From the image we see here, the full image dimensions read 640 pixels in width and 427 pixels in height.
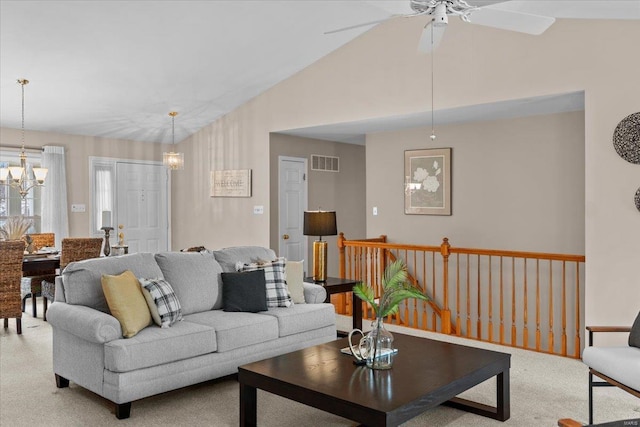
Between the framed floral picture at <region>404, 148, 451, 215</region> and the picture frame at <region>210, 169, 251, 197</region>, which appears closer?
the framed floral picture at <region>404, 148, 451, 215</region>

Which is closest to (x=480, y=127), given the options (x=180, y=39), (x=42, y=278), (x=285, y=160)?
(x=285, y=160)

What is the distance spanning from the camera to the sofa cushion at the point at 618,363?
2969 mm

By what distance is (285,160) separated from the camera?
7.82 meters

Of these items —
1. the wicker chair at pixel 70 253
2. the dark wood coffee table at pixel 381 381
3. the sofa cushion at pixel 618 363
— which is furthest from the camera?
the wicker chair at pixel 70 253

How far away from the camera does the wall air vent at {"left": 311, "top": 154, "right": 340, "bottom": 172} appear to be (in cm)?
832

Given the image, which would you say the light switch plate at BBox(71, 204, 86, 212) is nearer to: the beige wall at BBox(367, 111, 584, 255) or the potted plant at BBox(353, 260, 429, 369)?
the beige wall at BBox(367, 111, 584, 255)

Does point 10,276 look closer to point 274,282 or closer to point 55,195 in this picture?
point 55,195

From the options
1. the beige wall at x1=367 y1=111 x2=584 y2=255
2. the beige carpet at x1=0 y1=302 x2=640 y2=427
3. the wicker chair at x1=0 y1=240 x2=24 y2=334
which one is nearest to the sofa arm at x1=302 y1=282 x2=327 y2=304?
the beige carpet at x1=0 y1=302 x2=640 y2=427

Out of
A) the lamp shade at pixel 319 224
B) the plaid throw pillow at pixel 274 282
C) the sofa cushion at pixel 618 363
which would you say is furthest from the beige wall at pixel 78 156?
the sofa cushion at pixel 618 363

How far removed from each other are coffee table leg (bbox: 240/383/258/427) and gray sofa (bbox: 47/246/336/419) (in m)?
0.67

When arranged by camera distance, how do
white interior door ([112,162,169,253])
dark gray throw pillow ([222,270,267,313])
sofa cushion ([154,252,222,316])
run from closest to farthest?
sofa cushion ([154,252,222,316]), dark gray throw pillow ([222,270,267,313]), white interior door ([112,162,169,253])

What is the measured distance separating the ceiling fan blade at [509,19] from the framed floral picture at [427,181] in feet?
11.7

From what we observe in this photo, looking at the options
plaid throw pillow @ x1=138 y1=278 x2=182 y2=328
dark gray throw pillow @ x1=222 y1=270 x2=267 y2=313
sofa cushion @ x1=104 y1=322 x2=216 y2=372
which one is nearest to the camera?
sofa cushion @ x1=104 y1=322 x2=216 y2=372

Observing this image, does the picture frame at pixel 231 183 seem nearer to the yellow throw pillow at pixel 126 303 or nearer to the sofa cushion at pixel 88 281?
the sofa cushion at pixel 88 281
